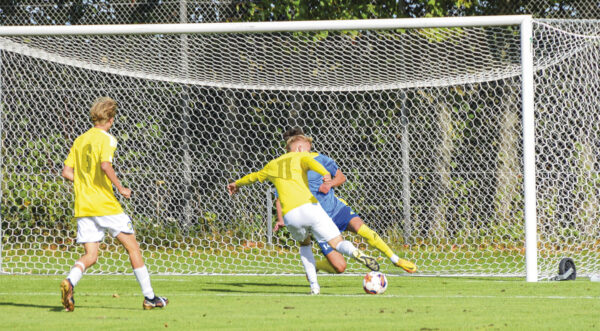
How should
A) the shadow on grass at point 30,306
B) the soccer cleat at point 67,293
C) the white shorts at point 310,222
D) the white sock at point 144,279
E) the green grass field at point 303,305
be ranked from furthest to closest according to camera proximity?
the white shorts at point 310,222 < the shadow on grass at point 30,306 < the white sock at point 144,279 < the soccer cleat at point 67,293 < the green grass field at point 303,305

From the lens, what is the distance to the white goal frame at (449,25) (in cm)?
828

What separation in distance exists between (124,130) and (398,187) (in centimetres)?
329

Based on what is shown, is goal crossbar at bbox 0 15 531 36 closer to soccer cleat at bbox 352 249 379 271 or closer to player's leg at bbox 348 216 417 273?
player's leg at bbox 348 216 417 273

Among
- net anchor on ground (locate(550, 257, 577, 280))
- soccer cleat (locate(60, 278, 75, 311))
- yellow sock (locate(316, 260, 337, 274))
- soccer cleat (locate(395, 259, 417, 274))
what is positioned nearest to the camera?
soccer cleat (locate(60, 278, 75, 311))

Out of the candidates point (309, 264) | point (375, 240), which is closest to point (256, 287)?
point (309, 264)

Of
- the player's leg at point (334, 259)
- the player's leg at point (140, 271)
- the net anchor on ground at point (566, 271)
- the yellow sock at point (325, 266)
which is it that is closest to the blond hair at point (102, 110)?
the player's leg at point (140, 271)

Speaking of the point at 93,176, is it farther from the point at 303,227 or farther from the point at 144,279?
the point at 303,227

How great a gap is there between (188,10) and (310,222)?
5.86m

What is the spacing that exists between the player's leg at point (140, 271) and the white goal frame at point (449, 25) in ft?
10.3

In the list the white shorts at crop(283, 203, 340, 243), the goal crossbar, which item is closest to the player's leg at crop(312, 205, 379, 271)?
the white shorts at crop(283, 203, 340, 243)

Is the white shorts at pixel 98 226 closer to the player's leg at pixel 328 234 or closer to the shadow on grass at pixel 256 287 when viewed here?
the player's leg at pixel 328 234

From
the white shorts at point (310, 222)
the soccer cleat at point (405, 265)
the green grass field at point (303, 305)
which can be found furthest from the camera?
the soccer cleat at point (405, 265)

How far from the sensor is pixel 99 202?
6.34 meters

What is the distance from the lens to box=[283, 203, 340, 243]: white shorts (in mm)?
7344
